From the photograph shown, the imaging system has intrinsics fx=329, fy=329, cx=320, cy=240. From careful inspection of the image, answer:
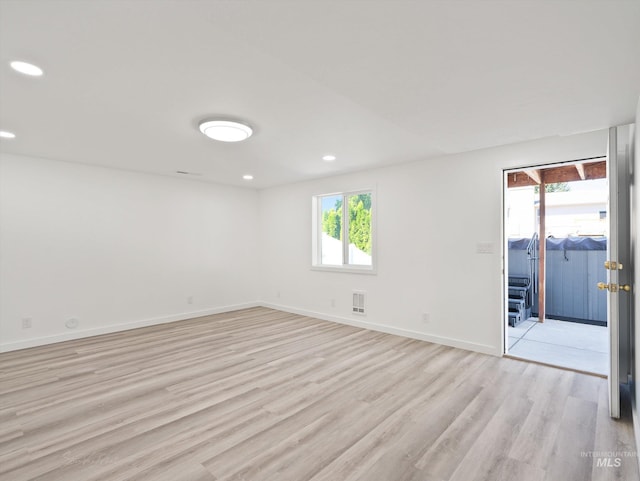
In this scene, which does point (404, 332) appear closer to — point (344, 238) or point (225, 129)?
point (344, 238)

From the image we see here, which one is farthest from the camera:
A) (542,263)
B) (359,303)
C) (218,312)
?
(218,312)

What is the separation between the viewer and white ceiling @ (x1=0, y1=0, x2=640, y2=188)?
1.56m

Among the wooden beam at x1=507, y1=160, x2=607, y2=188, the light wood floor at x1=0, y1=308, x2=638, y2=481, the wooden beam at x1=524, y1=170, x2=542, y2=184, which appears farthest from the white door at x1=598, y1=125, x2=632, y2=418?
the wooden beam at x1=507, y1=160, x2=607, y2=188

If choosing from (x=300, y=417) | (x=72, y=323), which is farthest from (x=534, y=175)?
(x=72, y=323)

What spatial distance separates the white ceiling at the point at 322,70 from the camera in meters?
1.56

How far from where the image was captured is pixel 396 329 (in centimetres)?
462

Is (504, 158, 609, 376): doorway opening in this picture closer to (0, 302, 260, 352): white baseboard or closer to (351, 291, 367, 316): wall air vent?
(351, 291, 367, 316): wall air vent

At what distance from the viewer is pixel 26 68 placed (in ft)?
6.88

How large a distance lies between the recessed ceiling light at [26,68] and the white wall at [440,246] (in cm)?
386

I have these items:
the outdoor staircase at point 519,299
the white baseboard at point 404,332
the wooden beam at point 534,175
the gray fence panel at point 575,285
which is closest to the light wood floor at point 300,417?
the white baseboard at point 404,332

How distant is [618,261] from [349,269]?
3283 mm

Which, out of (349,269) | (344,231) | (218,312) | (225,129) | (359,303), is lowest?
(218,312)

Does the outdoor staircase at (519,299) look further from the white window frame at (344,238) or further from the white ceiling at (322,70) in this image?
the white ceiling at (322,70)

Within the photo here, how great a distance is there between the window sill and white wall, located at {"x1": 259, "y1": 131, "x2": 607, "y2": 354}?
0.07 m
